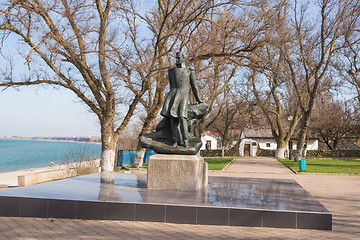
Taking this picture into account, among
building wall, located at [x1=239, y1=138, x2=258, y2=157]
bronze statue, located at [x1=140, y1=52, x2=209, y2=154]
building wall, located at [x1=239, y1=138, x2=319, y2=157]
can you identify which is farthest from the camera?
building wall, located at [x1=239, y1=138, x2=319, y2=157]

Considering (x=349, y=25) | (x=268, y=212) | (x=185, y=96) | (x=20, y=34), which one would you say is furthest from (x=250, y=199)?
(x=349, y=25)

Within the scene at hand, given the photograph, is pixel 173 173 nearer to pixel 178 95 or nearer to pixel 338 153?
pixel 178 95

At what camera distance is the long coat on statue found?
899cm

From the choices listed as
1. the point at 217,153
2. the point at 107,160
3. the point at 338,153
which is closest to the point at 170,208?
the point at 107,160

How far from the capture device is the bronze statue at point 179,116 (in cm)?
888

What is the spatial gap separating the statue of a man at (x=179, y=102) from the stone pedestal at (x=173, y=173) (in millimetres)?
622

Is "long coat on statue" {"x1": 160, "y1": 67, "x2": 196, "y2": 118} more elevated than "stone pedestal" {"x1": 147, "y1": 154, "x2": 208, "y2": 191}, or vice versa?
"long coat on statue" {"x1": 160, "y1": 67, "x2": 196, "y2": 118}

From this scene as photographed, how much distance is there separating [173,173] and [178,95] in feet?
6.66

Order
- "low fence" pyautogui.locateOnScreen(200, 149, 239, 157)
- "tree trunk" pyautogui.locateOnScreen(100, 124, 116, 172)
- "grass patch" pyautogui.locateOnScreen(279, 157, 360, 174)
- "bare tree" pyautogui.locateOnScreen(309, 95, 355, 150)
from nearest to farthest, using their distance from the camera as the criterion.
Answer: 1. "tree trunk" pyautogui.locateOnScreen(100, 124, 116, 172)
2. "grass patch" pyautogui.locateOnScreen(279, 157, 360, 174)
3. "bare tree" pyautogui.locateOnScreen(309, 95, 355, 150)
4. "low fence" pyautogui.locateOnScreen(200, 149, 239, 157)

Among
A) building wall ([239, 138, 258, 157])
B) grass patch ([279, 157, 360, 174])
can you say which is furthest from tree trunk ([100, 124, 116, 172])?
building wall ([239, 138, 258, 157])

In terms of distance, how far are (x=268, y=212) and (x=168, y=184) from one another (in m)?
2.90

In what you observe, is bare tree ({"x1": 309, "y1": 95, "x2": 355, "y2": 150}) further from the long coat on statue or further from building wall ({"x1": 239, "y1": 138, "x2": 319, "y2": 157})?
the long coat on statue

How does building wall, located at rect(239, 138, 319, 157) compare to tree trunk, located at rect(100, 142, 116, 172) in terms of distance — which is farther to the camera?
building wall, located at rect(239, 138, 319, 157)

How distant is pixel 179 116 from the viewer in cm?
901
